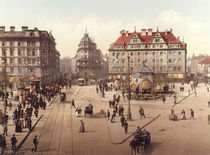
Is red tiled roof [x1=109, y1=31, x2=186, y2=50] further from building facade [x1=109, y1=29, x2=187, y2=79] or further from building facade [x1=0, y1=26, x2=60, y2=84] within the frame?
building facade [x1=0, y1=26, x2=60, y2=84]

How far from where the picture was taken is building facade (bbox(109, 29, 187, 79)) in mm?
64125

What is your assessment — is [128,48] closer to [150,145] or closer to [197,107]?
[197,107]

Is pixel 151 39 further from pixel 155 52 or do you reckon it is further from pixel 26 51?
pixel 26 51

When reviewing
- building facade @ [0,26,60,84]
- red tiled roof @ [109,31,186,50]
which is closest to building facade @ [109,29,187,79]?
red tiled roof @ [109,31,186,50]

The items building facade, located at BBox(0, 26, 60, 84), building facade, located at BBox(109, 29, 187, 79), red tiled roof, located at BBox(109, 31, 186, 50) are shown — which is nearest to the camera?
building facade, located at BBox(0, 26, 60, 84)

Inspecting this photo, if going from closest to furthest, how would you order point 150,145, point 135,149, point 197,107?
point 135,149
point 150,145
point 197,107

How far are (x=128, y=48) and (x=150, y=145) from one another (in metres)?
52.1

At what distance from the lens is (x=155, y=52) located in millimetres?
64938

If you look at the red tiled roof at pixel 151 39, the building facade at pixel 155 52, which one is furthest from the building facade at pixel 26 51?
the red tiled roof at pixel 151 39

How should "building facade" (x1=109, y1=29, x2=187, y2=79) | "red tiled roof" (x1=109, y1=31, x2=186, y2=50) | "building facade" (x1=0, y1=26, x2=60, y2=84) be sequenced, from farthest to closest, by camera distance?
"red tiled roof" (x1=109, y1=31, x2=186, y2=50)
"building facade" (x1=109, y1=29, x2=187, y2=79)
"building facade" (x1=0, y1=26, x2=60, y2=84)

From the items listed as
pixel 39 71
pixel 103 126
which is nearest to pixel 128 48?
pixel 39 71

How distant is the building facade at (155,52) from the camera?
64.1m

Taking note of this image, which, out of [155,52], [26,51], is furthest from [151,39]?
[26,51]

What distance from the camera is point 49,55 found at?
5931cm
